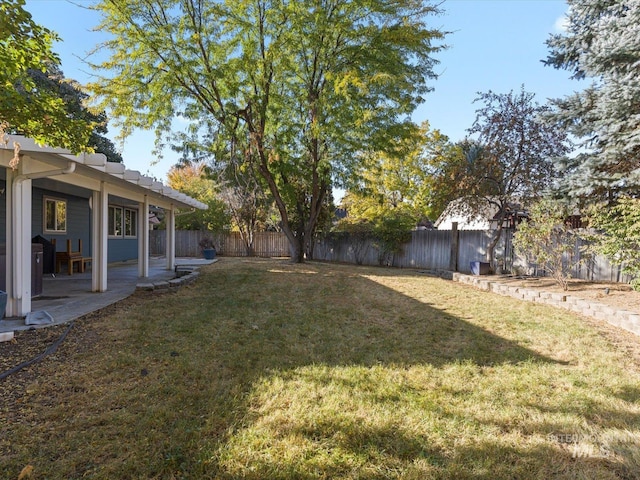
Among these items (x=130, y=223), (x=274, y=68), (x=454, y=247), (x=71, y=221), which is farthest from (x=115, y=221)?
(x=454, y=247)

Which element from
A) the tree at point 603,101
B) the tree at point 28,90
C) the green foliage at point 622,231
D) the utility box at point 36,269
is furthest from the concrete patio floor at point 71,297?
the tree at point 603,101

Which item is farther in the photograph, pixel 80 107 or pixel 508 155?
pixel 80 107

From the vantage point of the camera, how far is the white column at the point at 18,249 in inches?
173

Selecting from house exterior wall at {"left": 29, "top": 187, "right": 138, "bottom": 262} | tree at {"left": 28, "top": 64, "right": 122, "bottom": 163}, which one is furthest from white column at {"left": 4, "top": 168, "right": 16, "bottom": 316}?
tree at {"left": 28, "top": 64, "right": 122, "bottom": 163}

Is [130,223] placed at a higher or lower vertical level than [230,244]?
higher

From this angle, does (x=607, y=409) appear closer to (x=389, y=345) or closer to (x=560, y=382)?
(x=560, y=382)

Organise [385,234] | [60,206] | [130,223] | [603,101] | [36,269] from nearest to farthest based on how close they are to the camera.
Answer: [36,269], [603,101], [60,206], [130,223], [385,234]

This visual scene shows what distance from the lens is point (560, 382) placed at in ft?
10.5

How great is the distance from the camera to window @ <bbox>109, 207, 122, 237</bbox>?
39.8ft

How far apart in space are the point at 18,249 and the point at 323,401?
Answer: 4437mm

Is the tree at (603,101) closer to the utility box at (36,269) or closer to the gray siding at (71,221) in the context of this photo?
the utility box at (36,269)

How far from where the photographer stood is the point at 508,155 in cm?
1005

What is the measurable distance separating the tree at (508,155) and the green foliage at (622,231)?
10.4 feet

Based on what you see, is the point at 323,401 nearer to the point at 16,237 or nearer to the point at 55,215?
the point at 16,237
